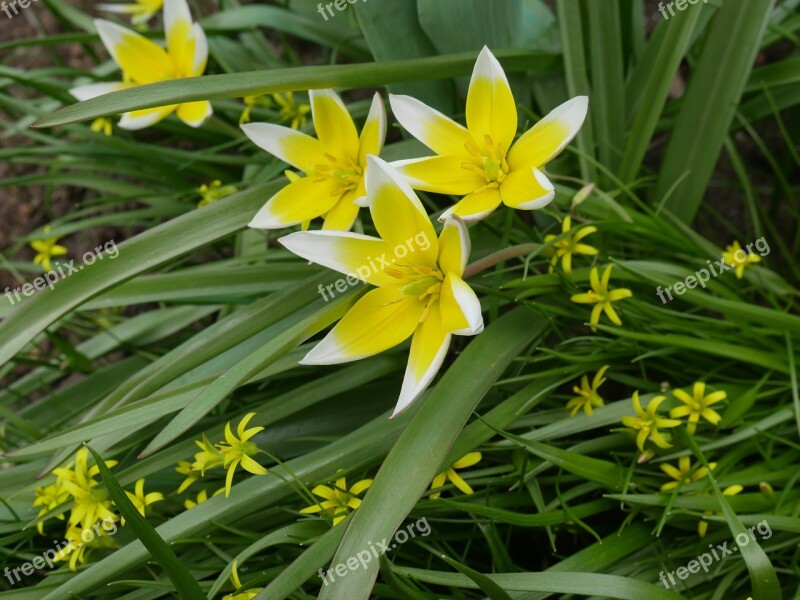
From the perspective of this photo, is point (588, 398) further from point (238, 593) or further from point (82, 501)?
point (82, 501)

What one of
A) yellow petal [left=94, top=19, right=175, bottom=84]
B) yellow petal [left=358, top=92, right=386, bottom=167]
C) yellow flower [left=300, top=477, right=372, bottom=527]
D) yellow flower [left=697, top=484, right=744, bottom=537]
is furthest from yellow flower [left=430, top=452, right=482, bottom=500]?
yellow petal [left=94, top=19, right=175, bottom=84]

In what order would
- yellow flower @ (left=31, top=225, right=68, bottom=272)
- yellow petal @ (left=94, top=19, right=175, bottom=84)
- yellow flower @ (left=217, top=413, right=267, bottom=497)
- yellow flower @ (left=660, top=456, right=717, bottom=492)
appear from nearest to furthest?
yellow flower @ (left=217, top=413, right=267, bottom=497), yellow flower @ (left=660, top=456, right=717, bottom=492), yellow petal @ (left=94, top=19, right=175, bottom=84), yellow flower @ (left=31, top=225, right=68, bottom=272)

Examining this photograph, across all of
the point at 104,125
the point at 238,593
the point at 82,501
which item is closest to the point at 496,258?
the point at 238,593

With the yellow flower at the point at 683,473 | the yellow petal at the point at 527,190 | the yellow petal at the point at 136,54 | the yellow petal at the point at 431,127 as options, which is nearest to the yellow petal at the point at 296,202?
the yellow petal at the point at 431,127

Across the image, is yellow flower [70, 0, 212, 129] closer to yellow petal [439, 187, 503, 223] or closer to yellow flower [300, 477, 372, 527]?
yellow petal [439, 187, 503, 223]

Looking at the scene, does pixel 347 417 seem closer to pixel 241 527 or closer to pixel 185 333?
pixel 241 527
